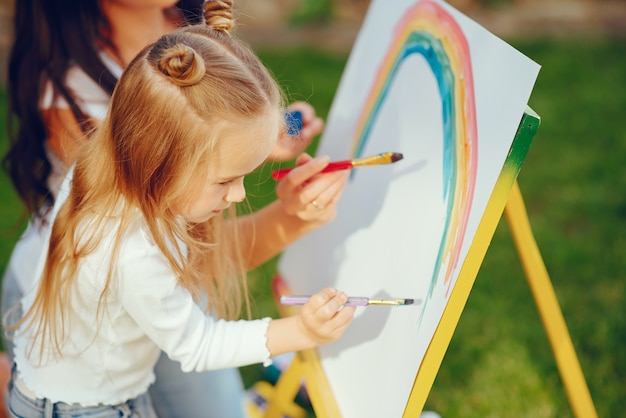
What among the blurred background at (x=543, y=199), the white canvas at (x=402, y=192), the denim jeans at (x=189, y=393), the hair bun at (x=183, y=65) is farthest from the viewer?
the blurred background at (x=543, y=199)

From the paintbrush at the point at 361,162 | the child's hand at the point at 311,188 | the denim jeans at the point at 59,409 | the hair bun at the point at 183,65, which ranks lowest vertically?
the denim jeans at the point at 59,409

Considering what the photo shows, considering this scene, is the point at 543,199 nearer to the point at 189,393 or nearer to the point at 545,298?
the point at 545,298

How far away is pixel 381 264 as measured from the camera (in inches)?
47.6

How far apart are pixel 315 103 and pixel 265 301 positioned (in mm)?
1122

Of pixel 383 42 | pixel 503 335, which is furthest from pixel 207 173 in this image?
pixel 503 335

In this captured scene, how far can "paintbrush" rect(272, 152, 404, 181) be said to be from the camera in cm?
111

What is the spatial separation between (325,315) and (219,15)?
1.34 feet

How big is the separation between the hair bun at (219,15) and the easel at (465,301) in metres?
0.39

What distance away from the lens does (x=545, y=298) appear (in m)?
1.21

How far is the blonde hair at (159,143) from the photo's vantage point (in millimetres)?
935

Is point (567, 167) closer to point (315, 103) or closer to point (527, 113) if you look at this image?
point (315, 103)

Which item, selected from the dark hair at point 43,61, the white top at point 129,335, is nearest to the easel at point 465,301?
the white top at point 129,335

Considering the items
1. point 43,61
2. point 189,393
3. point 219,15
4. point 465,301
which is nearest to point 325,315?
point 465,301

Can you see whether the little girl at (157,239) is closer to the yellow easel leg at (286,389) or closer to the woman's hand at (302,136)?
the woman's hand at (302,136)
